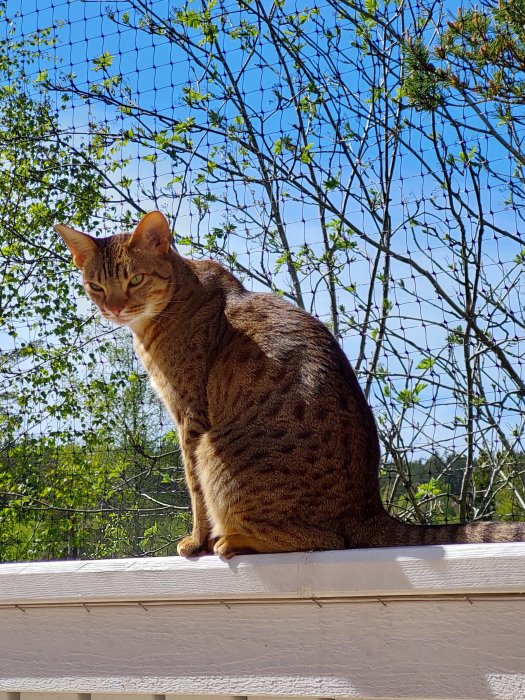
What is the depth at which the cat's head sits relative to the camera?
2164 mm

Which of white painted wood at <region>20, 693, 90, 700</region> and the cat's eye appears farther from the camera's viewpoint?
the cat's eye

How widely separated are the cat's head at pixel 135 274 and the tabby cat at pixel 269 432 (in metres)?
0.08

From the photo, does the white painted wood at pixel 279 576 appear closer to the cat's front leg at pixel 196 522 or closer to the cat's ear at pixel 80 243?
the cat's front leg at pixel 196 522

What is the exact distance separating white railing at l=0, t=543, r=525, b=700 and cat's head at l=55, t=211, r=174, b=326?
766mm

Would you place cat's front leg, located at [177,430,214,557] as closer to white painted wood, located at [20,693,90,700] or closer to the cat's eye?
white painted wood, located at [20,693,90,700]

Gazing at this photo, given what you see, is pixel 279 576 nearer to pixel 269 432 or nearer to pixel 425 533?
pixel 425 533

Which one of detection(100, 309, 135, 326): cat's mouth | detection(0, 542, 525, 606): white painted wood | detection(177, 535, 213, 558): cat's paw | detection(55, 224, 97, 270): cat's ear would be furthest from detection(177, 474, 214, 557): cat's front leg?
detection(55, 224, 97, 270): cat's ear

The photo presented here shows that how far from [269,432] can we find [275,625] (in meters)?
0.43

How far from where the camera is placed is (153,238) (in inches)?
87.7

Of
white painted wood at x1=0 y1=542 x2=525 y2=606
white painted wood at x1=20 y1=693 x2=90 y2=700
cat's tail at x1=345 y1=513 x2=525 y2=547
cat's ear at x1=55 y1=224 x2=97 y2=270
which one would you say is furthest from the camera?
cat's ear at x1=55 y1=224 x2=97 y2=270

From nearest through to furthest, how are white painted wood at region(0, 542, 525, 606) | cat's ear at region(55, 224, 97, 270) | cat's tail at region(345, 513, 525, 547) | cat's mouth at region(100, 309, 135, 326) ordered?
1. white painted wood at region(0, 542, 525, 606)
2. cat's tail at region(345, 513, 525, 547)
3. cat's mouth at region(100, 309, 135, 326)
4. cat's ear at region(55, 224, 97, 270)

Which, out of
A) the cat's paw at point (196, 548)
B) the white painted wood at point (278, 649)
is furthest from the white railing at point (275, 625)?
the cat's paw at point (196, 548)

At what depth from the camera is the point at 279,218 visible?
3617mm

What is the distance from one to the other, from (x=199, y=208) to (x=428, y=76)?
1.30 meters
